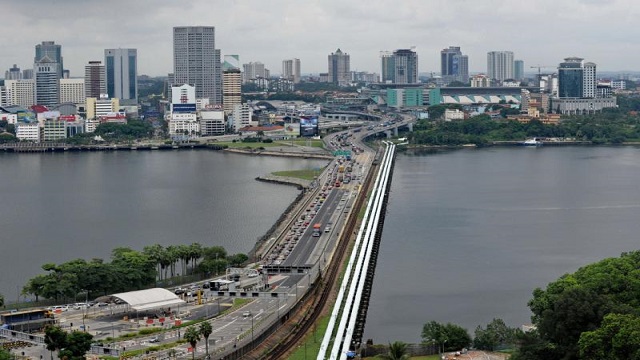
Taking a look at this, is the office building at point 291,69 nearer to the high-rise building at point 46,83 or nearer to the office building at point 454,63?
the office building at point 454,63

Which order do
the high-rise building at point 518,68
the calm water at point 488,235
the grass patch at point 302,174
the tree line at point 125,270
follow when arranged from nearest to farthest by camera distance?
the tree line at point 125,270 < the calm water at point 488,235 < the grass patch at point 302,174 < the high-rise building at point 518,68

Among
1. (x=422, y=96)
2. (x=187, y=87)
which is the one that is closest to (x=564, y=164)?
(x=187, y=87)

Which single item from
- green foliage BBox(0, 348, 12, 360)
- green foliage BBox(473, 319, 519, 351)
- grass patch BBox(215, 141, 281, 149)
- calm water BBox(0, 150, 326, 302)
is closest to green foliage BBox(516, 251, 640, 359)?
green foliage BBox(473, 319, 519, 351)

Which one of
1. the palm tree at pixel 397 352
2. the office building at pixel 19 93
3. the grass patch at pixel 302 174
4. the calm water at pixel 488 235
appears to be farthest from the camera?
the office building at pixel 19 93

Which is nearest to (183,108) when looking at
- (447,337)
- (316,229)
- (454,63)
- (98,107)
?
(98,107)

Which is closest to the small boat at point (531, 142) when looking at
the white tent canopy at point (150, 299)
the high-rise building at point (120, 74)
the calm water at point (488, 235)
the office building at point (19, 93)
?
the calm water at point (488, 235)

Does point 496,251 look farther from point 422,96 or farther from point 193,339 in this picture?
point 422,96

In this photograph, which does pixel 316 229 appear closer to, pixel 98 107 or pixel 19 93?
pixel 98 107
